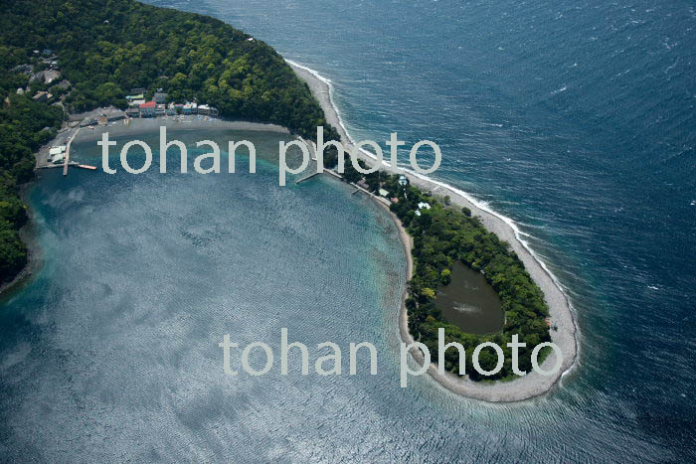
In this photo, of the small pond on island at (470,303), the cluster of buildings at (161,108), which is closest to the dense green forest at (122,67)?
the cluster of buildings at (161,108)

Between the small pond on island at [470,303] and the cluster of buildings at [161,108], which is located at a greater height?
the cluster of buildings at [161,108]

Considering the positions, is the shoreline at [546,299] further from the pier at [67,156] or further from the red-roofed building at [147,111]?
the pier at [67,156]

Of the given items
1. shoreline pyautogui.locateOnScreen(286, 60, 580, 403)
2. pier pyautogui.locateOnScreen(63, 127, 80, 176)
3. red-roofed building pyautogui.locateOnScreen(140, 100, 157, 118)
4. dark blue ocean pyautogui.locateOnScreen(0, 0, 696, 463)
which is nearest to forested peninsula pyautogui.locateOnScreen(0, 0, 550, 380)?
shoreline pyautogui.locateOnScreen(286, 60, 580, 403)

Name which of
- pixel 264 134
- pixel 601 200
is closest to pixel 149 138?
pixel 264 134

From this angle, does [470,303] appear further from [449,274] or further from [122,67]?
[122,67]

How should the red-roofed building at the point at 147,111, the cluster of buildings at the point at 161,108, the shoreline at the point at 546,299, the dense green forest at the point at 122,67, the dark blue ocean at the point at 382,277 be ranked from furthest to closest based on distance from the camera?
the cluster of buildings at the point at 161,108, the red-roofed building at the point at 147,111, the dense green forest at the point at 122,67, the shoreline at the point at 546,299, the dark blue ocean at the point at 382,277

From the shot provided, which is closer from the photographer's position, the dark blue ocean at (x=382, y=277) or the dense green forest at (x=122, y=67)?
the dark blue ocean at (x=382, y=277)
